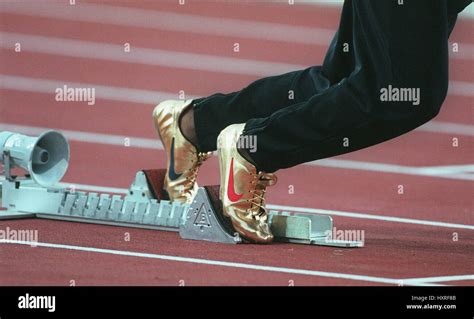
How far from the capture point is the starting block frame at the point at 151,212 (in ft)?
20.9

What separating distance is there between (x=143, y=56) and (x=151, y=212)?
842 cm

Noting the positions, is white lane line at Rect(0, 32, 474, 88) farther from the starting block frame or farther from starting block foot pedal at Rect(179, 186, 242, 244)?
starting block foot pedal at Rect(179, 186, 242, 244)

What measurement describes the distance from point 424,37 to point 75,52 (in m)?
9.77

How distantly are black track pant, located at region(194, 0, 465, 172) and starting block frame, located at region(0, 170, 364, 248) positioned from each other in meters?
0.34

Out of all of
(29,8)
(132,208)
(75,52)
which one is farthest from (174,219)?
(29,8)

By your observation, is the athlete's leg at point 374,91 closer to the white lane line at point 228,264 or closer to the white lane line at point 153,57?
the white lane line at point 228,264

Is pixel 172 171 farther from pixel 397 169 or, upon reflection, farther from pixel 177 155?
pixel 397 169

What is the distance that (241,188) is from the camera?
20.5 ft

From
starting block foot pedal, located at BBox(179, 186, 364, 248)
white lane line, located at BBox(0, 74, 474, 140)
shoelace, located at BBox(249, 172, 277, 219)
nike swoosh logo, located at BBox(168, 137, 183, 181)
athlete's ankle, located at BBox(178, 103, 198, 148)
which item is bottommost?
starting block foot pedal, located at BBox(179, 186, 364, 248)

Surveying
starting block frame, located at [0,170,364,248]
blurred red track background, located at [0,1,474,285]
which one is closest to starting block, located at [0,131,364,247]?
starting block frame, located at [0,170,364,248]

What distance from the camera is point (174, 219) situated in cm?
671

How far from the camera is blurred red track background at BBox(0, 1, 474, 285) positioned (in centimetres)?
564

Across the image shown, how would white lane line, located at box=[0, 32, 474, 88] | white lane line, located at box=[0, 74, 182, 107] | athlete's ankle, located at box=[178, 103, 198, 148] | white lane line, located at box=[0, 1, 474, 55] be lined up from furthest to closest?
1. white lane line, located at box=[0, 1, 474, 55]
2. white lane line, located at box=[0, 32, 474, 88]
3. white lane line, located at box=[0, 74, 182, 107]
4. athlete's ankle, located at box=[178, 103, 198, 148]

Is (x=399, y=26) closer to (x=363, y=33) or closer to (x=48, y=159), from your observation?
(x=363, y=33)
